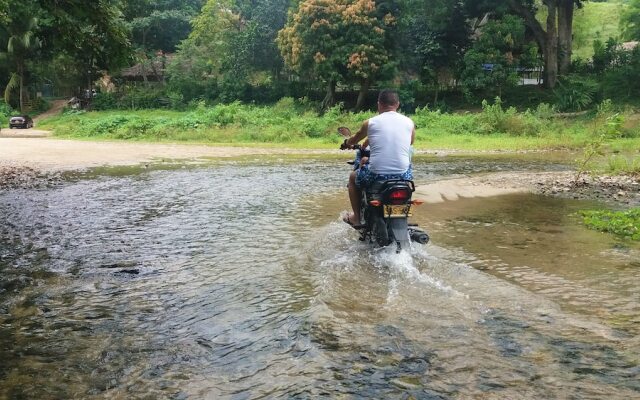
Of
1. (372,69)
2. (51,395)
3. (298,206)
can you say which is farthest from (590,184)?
(372,69)

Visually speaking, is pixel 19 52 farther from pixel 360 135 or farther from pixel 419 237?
pixel 419 237

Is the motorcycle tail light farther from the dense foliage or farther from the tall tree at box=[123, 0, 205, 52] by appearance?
the tall tree at box=[123, 0, 205, 52]

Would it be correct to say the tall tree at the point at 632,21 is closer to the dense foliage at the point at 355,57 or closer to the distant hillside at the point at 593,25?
the dense foliage at the point at 355,57

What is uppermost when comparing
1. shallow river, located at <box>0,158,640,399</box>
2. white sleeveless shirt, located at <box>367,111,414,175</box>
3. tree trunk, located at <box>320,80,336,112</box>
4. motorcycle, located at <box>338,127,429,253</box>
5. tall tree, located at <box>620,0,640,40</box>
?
tall tree, located at <box>620,0,640,40</box>

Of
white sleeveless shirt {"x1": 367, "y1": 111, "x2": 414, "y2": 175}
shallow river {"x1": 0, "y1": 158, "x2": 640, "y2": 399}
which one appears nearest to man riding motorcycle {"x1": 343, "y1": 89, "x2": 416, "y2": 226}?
white sleeveless shirt {"x1": 367, "y1": 111, "x2": 414, "y2": 175}

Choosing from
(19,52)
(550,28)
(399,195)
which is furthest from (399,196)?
(19,52)

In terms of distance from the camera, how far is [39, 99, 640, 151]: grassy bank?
26.4 metres

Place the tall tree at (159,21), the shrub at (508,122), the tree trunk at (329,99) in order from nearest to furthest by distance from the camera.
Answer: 1. the shrub at (508,122)
2. the tree trunk at (329,99)
3. the tall tree at (159,21)

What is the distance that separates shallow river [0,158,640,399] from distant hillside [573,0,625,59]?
185 feet

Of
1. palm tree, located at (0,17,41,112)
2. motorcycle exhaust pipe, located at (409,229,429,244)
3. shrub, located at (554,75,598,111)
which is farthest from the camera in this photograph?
palm tree, located at (0,17,41,112)

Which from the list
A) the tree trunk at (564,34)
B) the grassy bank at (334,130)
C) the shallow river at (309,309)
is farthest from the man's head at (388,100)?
the tree trunk at (564,34)

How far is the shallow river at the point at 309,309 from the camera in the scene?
12.1 feet

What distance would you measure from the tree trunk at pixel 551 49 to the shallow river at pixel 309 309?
32613 millimetres

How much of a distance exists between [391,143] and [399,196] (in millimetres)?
743
